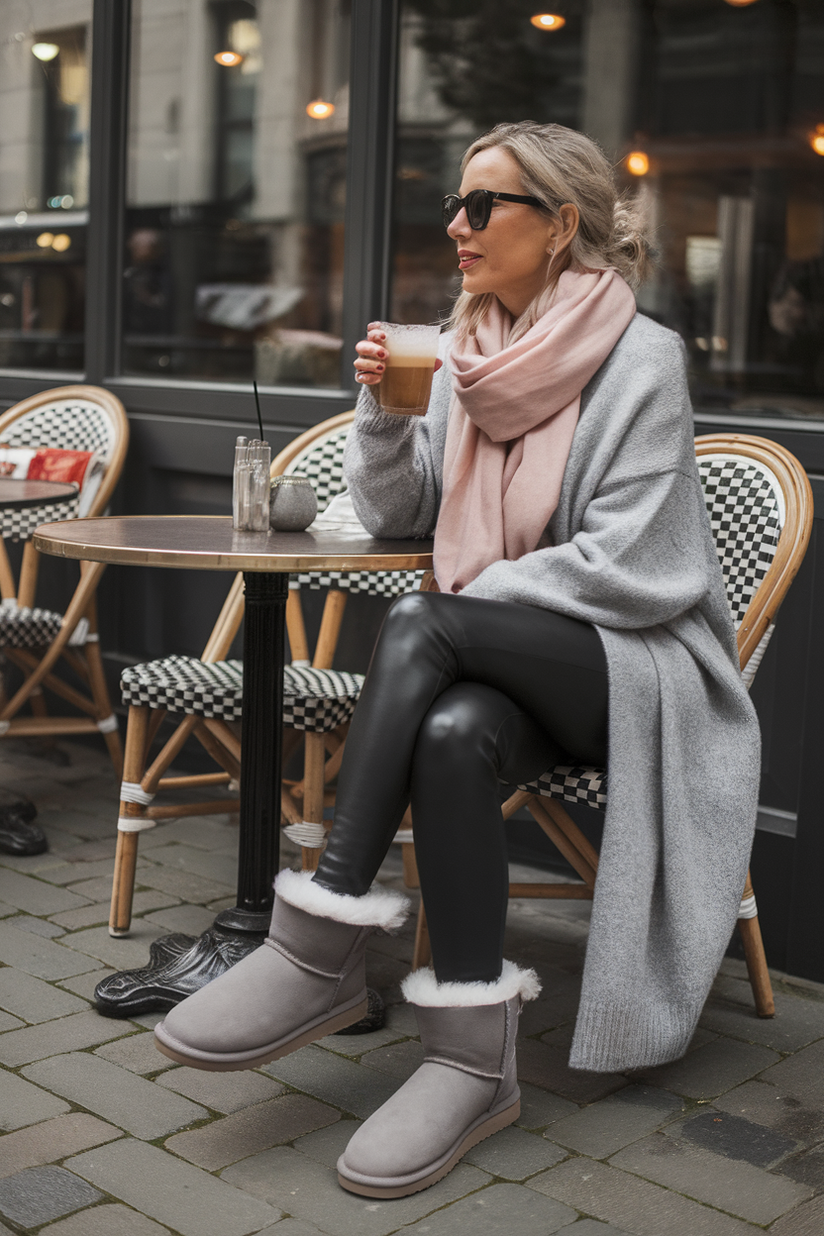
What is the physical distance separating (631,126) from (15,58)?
437cm

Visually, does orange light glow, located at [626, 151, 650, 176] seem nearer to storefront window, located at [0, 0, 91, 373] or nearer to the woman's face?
storefront window, located at [0, 0, 91, 373]

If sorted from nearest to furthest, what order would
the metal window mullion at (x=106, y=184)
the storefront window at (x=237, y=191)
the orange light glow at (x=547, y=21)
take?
1. the metal window mullion at (x=106, y=184)
2. the storefront window at (x=237, y=191)
3. the orange light glow at (x=547, y=21)

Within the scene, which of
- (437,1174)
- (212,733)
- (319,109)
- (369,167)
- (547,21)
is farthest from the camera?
(547,21)

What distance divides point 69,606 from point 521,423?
79.4 inches

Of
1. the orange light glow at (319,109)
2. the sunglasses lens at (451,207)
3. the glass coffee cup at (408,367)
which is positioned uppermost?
the orange light glow at (319,109)

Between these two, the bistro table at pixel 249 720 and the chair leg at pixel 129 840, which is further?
the chair leg at pixel 129 840

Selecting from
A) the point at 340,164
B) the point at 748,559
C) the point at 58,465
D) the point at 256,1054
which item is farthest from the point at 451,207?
the point at 340,164

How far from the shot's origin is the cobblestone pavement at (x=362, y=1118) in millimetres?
1771

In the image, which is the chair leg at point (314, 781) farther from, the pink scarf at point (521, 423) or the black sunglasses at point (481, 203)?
the black sunglasses at point (481, 203)

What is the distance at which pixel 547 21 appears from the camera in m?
8.12

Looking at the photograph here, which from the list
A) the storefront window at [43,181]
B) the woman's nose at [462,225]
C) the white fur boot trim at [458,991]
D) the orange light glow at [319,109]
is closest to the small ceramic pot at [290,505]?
the woman's nose at [462,225]

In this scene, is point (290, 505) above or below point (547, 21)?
below

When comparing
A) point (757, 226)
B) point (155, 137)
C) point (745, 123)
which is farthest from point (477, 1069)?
point (745, 123)

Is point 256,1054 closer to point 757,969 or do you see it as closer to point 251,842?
point 251,842
